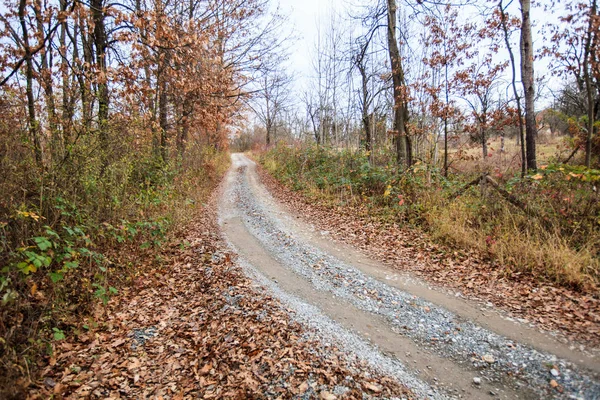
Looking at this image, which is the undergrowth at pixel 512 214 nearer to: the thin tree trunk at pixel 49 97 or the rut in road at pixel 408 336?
the rut in road at pixel 408 336

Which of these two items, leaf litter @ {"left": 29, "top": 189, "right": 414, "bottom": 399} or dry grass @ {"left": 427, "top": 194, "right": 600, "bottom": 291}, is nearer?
leaf litter @ {"left": 29, "top": 189, "right": 414, "bottom": 399}

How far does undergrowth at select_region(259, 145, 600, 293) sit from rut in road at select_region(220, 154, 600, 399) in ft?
6.66

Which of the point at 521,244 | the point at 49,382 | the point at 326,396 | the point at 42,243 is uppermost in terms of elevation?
the point at 42,243

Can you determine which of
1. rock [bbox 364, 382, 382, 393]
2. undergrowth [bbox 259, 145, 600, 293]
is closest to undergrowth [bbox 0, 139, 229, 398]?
rock [bbox 364, 382, 382, 393]

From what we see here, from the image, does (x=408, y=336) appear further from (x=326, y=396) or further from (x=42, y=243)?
(x=42, y=243)

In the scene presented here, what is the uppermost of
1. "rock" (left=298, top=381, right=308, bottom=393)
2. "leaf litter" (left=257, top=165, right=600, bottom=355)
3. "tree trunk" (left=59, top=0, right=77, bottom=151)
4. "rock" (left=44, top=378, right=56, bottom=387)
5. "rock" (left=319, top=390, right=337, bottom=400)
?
"tree trunk" (left=59, top=0, right=77, bottom=151)

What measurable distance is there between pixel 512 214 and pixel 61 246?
27.3 feet

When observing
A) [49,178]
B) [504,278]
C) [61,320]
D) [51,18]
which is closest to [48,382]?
[61,320]

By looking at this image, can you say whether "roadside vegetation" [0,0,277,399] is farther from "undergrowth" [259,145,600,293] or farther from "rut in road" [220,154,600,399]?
"undergrowth" [259,145,600,293]

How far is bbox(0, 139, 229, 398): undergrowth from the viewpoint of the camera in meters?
2.95

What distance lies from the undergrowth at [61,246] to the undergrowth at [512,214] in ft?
19.9

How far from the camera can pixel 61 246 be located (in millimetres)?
4152

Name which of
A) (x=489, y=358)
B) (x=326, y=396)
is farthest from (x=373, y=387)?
(x=489, y=358)

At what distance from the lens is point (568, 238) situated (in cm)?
497
